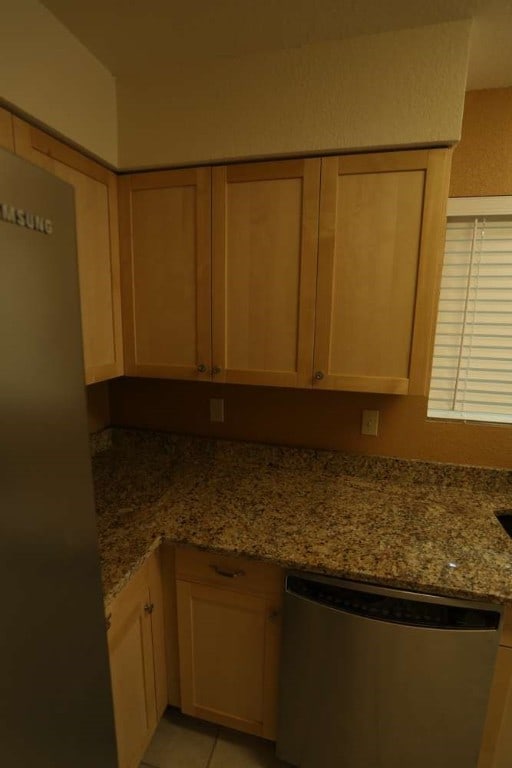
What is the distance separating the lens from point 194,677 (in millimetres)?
1398

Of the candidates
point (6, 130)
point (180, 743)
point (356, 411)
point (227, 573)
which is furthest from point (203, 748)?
point (6, 130)

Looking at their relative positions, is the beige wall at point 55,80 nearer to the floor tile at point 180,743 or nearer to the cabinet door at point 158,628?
the cabinet door at point 158,628

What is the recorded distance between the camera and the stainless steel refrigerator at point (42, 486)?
1.71 ft

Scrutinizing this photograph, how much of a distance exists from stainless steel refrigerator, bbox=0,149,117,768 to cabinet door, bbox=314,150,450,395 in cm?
91

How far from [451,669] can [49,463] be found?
3.98ft

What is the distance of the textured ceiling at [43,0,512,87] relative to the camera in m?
1.05

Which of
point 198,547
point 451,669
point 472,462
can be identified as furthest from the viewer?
point 472,462

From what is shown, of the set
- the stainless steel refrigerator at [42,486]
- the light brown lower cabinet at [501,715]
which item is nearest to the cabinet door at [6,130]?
the stainless steel refrigerator at [42,486]

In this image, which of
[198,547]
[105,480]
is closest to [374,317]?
[198,547]

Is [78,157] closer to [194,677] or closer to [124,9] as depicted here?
[124,9]

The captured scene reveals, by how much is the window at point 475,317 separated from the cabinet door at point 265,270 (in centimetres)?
65

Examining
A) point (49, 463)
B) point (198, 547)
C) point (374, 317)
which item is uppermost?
point (374, 317)

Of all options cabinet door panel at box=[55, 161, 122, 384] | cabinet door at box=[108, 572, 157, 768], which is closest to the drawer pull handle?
cabinet door at box=[108, 572, 157, 768]

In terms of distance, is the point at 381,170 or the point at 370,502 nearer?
the point at 381,170
